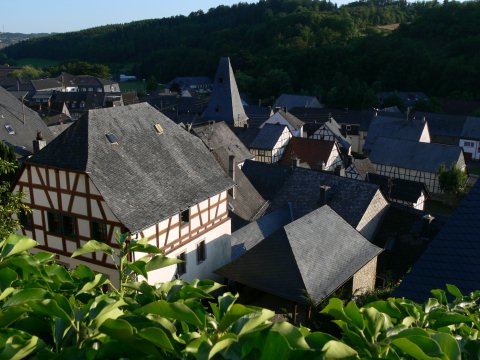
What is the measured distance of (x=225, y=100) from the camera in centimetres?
4694

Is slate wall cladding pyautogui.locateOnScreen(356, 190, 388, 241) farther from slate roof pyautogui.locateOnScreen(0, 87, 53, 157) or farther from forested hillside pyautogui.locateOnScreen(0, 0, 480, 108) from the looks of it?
forested hillside pyautogui.locateOnScreen(0, 0, 480, 108)

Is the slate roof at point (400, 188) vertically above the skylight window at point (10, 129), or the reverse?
the skylight window at point (10, 129)

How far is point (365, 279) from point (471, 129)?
4480 cm

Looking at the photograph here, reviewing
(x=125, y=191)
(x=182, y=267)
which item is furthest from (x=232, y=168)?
(x=125, y=191)

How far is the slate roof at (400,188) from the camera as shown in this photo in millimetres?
33438

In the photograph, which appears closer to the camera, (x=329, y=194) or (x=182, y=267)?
(x=182, y=267)

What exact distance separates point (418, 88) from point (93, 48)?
112 metres

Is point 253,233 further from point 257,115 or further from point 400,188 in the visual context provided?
point 257,115

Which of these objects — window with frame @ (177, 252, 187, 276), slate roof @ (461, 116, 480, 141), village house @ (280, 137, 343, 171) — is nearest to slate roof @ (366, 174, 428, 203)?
village house @ (280, 137, 343, 171)

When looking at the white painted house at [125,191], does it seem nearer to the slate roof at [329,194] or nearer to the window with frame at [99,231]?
the window with frame at [99,231]

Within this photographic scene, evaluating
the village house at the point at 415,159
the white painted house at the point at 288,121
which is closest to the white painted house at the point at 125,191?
the village house at the point at 415,159

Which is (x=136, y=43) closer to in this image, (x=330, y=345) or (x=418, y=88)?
(x=418, y=88)

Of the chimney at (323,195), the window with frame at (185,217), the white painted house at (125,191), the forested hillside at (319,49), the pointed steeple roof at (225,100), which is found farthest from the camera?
the forested hillside at (319,49)

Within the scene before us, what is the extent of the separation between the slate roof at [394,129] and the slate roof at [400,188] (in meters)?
17.0
